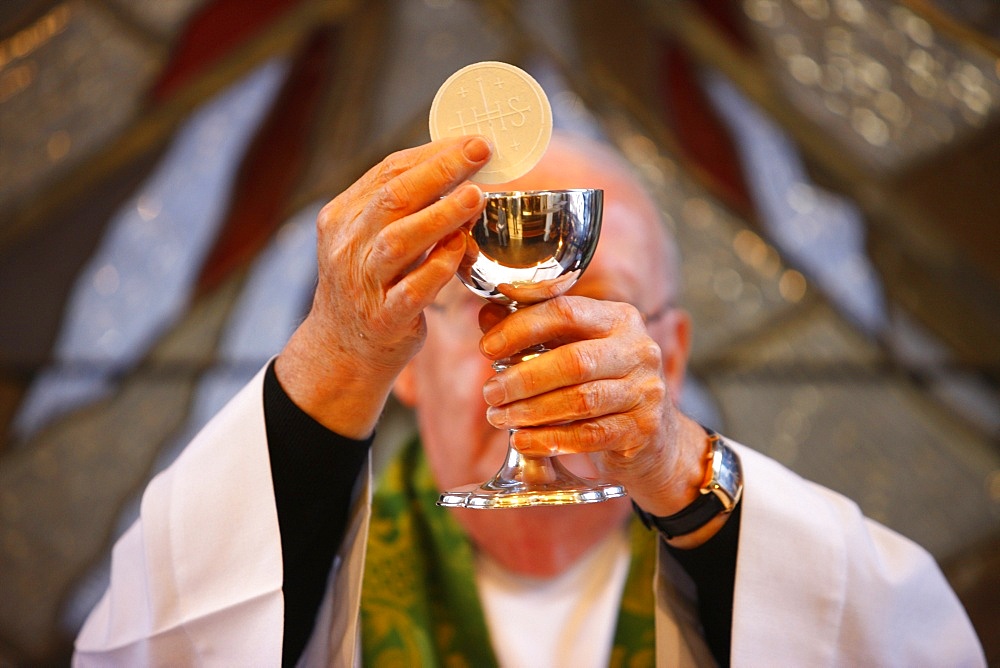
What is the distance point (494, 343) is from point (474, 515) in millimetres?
631

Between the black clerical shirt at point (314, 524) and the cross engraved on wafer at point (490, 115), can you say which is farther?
the black clerical shirt at point (314, 524)

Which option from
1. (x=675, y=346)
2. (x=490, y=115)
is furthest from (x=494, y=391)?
(x=675, y=346)

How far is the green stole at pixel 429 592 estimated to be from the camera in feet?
4.25

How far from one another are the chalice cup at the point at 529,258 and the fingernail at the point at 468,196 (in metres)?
0.05

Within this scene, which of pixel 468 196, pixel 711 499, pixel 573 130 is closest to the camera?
pixel 468 196

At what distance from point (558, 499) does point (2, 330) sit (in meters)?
1.96

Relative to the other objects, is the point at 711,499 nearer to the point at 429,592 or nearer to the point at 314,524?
the point at 314,524

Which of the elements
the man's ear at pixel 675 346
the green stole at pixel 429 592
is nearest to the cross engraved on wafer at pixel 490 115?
the man's ear at pixel 675 346

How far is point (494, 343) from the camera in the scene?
805 mm

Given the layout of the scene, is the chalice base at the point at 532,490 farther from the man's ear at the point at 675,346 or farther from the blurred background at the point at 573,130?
the blurred background at the point at 573,130

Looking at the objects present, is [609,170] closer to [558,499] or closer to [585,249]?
[585,249]

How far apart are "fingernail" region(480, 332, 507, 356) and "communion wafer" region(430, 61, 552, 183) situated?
144 mm

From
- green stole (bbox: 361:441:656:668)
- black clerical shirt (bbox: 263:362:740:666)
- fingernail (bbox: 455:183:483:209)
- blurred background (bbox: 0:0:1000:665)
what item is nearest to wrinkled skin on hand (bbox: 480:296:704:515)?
fingernail (bbox: 455:183:483:209)

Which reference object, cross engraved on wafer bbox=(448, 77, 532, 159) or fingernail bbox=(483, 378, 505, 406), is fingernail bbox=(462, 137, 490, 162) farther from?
fingernail bbox=(483, 378, 505, 406)
